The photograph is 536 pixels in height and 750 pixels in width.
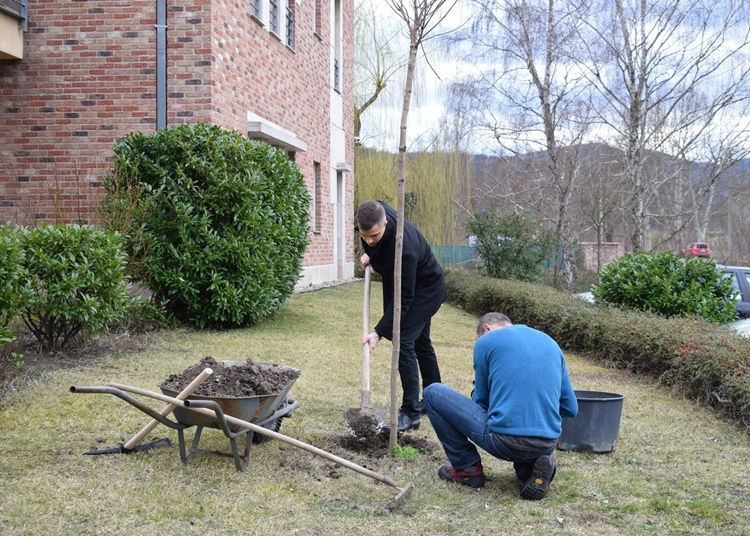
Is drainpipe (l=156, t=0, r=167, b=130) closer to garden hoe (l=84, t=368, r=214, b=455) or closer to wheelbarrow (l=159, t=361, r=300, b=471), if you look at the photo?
garden hoe (l=84, t=368, r=214, b=455)

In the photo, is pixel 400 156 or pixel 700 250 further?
pixel 700 250

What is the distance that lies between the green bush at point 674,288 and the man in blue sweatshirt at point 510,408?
7476mm

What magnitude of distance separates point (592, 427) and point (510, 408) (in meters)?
1.48

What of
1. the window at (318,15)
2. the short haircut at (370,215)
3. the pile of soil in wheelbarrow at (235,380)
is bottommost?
the pile of soil in wheelbarrow at (235,380)

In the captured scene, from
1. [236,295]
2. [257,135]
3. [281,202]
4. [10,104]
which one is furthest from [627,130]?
[10,104]

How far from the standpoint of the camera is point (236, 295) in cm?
920

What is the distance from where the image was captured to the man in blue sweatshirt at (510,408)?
4.14 m

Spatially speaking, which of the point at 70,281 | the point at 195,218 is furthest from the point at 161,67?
the point at 70,281

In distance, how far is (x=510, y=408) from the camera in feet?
13.6

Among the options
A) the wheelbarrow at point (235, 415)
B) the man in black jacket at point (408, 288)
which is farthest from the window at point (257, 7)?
the wheelbarrow at point (235, 415)

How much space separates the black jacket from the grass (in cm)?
92

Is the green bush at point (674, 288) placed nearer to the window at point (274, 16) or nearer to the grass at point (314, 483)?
the grass at point (314, 483)

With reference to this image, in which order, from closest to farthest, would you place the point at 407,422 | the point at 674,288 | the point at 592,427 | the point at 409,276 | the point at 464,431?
the point at 464,431, the point at 592,427, the point at 409,276, the point at 407,422, the point at 674,288

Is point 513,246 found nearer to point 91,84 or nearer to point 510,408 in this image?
point 91,84
